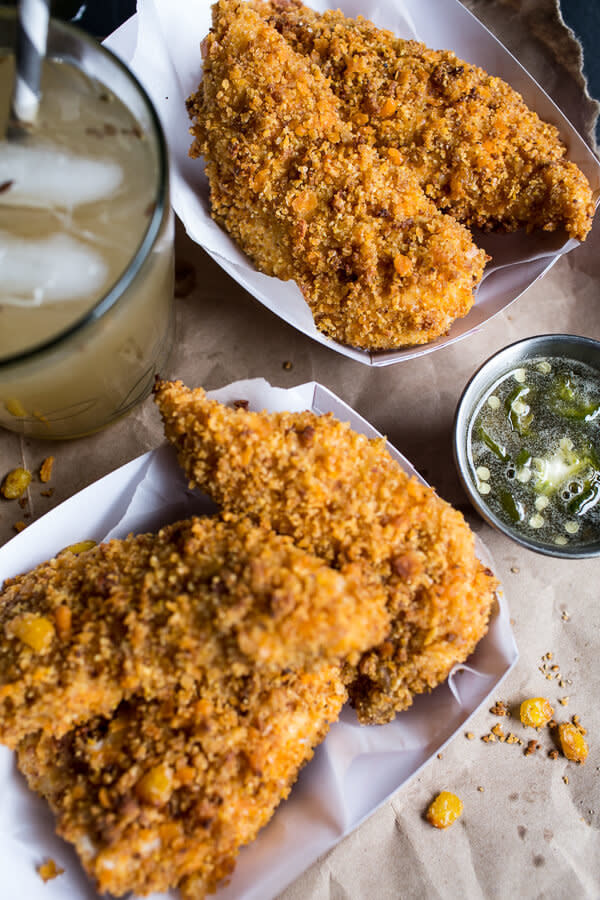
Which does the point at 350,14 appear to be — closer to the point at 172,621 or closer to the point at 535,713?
the point at 172,621

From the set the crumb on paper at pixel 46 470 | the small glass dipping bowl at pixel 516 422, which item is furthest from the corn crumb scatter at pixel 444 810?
the crumb on paper at pixel 46 470

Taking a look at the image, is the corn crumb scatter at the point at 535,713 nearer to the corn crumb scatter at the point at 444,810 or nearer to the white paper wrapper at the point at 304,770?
the corn crumb scatter at the point at 444,810

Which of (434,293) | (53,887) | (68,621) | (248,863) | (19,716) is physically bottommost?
(53,887)

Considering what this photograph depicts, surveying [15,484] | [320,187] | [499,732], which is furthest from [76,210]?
[499,732]

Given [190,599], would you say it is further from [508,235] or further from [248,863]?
[508,235]

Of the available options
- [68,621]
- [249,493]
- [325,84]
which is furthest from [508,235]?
[68,621]

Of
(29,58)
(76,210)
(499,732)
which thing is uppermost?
(29,58)

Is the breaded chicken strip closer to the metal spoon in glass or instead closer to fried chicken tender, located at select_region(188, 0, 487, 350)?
fried chicken tender, located at select_region(188, 0, 487, 350)
